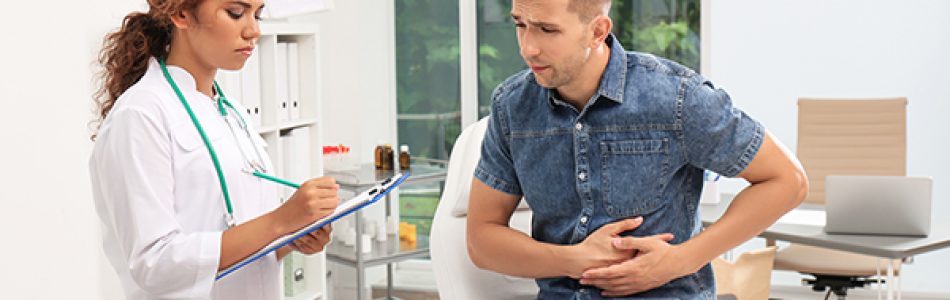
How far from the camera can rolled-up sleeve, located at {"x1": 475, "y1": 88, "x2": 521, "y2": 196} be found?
209 cm

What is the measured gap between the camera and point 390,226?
15.3 feet

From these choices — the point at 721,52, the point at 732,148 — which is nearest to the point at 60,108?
the point at 732,148

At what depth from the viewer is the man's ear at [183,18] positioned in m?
1.64

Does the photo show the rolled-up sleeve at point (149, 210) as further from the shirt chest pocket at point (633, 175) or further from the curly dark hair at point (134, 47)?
the shirt chest pocket at point (633, 175)

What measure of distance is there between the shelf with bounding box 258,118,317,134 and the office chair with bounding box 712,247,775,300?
1559 mm

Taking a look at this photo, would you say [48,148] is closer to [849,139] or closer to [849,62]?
[849,139]

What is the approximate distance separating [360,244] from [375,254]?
13 centimetres

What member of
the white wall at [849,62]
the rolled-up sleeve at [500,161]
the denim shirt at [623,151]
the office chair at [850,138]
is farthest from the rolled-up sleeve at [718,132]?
the white wall at [849,62]

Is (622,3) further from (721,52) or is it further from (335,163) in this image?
(335,163)

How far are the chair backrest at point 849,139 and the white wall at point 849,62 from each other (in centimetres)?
35

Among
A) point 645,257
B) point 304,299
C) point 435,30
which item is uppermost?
point 435,30

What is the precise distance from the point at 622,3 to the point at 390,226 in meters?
1.55

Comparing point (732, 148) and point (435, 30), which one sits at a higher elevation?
point (435, 30)

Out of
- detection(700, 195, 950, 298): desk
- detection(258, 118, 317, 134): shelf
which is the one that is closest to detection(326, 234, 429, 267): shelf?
detection(258, 118, 317, 134): shelf
